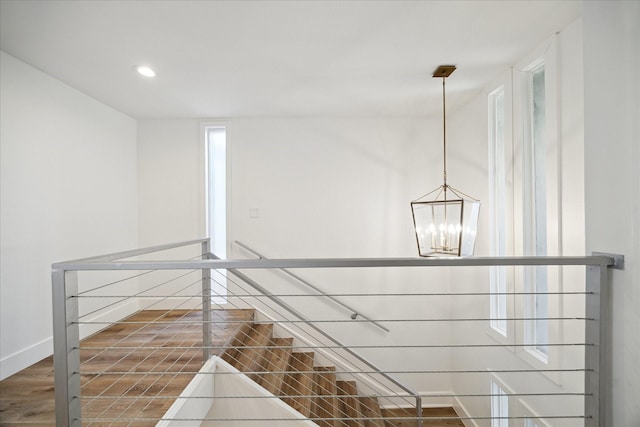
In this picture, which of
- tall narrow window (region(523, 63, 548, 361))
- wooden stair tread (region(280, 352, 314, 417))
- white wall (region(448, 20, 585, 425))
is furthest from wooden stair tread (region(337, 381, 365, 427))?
tall narrow window (region(523, 63, 548, 361))

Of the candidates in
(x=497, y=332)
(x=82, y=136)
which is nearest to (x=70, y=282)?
(x=82, y=136)

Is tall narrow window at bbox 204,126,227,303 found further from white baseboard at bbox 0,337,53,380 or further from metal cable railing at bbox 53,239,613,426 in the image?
white baseboard at bbox 0,337,53,380

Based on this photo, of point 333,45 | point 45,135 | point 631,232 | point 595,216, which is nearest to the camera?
point 631,232

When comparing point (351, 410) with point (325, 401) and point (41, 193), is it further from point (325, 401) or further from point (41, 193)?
point (41, 193)

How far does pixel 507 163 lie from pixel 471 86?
Result: 77 cm

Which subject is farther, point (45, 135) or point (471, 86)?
point (471, 86)

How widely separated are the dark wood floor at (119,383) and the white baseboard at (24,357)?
1.5 inches

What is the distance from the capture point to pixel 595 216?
1398 mm

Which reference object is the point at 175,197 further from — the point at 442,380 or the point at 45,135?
the point at 442,380

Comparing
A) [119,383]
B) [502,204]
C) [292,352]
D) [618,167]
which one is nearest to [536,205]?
[502,204]

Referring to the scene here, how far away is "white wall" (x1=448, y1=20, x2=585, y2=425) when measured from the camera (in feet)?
6.61

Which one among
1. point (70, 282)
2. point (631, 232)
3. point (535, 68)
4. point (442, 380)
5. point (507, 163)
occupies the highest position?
point (535, 68)

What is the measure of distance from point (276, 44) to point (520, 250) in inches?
83.7

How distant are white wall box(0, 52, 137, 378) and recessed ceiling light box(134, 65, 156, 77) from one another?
2.33 feet
